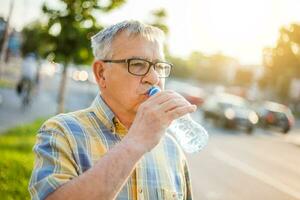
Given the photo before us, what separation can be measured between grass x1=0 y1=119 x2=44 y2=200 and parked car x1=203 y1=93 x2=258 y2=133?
13419 mm

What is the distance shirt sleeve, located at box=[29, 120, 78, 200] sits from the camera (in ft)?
5.90

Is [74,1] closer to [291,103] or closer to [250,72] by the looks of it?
[291,103]

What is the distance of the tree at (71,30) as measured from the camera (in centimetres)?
930

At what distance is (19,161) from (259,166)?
6.94m

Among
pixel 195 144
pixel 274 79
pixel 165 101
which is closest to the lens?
pixel 165 101

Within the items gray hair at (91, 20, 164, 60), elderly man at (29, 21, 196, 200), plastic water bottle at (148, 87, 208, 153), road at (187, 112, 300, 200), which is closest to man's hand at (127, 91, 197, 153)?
elderly man at (29, 21, 196, 200)

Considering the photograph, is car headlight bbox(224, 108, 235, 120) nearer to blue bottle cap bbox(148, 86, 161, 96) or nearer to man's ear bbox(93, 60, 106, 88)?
man's ear bbox(93, 60, 106, 88)

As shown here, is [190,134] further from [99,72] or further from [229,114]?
[229,114]

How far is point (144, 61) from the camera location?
2219mm

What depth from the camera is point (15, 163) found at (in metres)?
6.73

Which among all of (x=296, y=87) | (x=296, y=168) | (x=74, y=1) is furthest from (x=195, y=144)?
(x=296, y=87)

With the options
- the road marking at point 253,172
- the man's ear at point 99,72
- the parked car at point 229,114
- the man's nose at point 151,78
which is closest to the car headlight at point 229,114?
the parked car at point 229,114

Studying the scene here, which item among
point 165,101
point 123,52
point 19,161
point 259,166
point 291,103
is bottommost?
point 291,103

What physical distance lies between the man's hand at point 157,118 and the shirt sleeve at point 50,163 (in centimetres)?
28
